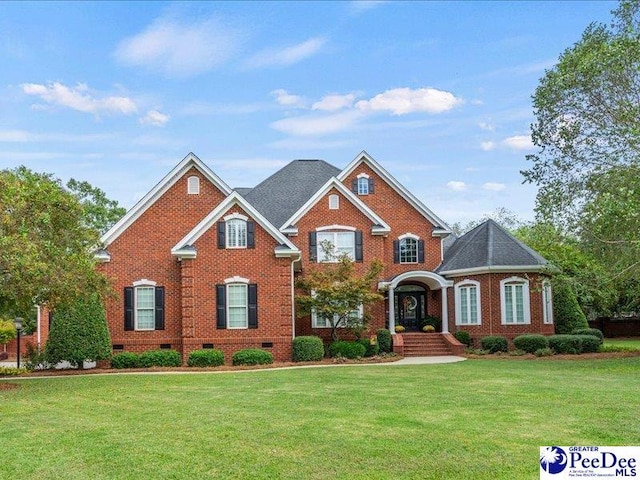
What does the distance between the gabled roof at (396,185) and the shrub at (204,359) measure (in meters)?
11.5

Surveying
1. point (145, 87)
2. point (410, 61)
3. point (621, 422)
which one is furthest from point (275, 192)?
point (621, 422)

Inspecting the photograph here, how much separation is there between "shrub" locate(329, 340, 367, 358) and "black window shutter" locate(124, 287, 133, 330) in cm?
758

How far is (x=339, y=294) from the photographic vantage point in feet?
79.7

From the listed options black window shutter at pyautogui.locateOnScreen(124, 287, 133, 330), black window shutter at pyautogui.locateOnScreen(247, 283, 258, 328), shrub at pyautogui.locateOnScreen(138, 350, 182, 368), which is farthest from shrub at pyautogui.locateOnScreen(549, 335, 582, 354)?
black window shutter at pyautogui.locateOnScreen(124, 287, 133, 330)

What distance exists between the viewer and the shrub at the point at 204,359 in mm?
22266

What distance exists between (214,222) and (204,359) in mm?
4942

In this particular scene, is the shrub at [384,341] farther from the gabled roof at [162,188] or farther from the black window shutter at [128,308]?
the black window shutter at [128,308]

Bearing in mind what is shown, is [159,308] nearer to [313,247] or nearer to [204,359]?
[204,359]

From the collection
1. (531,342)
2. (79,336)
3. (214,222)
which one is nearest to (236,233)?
(214,222)

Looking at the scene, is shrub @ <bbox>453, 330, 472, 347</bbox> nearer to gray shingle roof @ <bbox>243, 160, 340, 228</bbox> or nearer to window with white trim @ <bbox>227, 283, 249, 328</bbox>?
gray shingle roof @ <bbox>243, 160, 340, 228</bbox>

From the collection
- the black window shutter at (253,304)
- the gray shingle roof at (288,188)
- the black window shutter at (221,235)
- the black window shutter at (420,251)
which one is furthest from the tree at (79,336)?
the black window shutter at (420,251)

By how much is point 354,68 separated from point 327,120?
478 cm

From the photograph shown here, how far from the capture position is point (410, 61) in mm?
19156

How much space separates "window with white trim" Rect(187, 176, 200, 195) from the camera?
2541cm
